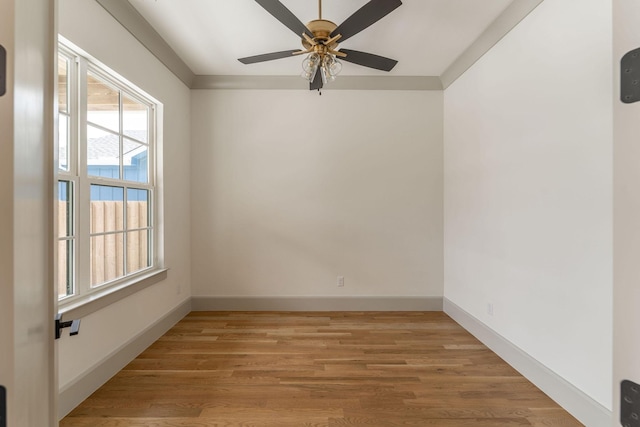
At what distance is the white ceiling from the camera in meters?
2.39

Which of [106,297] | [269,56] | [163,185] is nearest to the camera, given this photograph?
[106,297]

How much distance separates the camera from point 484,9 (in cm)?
245

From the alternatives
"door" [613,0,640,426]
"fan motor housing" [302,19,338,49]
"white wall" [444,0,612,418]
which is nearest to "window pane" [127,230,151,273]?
"fan motor housing" [302,19,338,49]

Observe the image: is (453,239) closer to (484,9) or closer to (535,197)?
(535,197)

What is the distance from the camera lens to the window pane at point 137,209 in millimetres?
2699

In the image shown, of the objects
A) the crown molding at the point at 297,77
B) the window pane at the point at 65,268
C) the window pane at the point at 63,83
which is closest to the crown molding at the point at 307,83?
the crown molding at the point at 297,77

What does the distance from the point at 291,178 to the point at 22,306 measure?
3117 mm

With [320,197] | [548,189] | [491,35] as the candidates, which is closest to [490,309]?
[548,189]

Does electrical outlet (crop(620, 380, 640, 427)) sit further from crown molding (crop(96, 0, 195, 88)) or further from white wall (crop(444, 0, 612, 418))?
crown molding (crop(96, 0, 195, 88))

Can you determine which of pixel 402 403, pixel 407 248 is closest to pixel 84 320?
pixel 402 403

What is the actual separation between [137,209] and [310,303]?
210 cm

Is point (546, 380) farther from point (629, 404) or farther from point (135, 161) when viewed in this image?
point (135, 161)

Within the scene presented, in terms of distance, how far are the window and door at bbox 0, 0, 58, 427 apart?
1434 mm

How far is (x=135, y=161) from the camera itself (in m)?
2.78
